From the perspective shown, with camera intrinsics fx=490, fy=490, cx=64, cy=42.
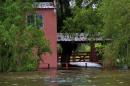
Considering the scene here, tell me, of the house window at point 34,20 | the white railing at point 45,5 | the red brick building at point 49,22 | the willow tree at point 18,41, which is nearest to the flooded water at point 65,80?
the willow tree at point 18,41

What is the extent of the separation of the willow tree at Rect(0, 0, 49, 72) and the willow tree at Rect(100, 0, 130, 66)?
21.5ft

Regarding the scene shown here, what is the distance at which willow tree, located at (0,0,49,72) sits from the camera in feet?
147

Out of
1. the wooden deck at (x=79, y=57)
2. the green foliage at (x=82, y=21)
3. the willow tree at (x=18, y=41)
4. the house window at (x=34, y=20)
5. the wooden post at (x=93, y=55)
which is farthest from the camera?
the wooden deck at (x=79, y=57)

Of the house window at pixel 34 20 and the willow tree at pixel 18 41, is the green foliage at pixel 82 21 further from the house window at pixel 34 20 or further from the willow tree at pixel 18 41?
the willow tree at pixel 18 41

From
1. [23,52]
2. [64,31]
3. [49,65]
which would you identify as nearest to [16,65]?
[23,52]

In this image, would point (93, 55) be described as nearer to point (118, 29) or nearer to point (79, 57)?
point (79, 57)

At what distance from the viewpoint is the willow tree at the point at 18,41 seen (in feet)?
147

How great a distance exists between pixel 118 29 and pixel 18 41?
32.1 ft

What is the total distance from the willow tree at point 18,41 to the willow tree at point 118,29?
21.5 feet

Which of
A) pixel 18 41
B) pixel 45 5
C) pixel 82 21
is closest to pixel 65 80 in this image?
pixel 18 41

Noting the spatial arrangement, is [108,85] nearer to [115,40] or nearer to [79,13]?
[115,40]

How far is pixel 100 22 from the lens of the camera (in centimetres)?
5822

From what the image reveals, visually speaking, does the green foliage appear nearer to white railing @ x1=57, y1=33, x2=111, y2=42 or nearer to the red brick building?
white railing @ x1=57, y1=33, x2=111, y2=42

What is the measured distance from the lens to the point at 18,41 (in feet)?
149
